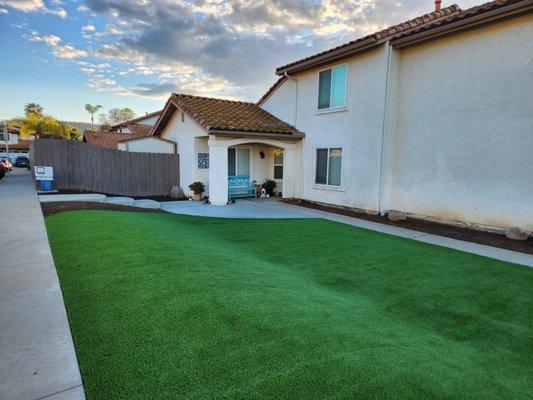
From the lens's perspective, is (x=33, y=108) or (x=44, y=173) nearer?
(x=44, y=173)

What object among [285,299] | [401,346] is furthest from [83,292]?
[401,346]

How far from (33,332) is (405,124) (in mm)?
11227

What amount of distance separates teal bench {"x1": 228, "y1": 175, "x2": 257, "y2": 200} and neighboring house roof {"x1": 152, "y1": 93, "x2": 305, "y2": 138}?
2.66m

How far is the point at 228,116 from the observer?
14.7 meters

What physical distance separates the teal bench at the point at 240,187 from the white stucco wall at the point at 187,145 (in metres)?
1.12

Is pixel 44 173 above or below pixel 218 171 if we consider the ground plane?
below

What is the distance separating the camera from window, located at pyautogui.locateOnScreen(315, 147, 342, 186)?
1322cm

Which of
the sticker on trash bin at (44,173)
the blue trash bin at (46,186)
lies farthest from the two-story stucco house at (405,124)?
the blue trash bin at (46,186)

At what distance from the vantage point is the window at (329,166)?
43.4 feet

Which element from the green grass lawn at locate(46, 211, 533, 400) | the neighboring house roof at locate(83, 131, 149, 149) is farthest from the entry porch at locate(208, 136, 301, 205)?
the neighboring house roof at locate(83, 131, 149, 149)

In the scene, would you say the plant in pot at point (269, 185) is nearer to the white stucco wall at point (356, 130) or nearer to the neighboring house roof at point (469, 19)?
the white stucco wall at point (356, 130)

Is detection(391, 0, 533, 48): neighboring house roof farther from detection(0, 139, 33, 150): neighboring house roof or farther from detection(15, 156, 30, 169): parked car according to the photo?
detection(0, 139, 33, 150): neighboring house roof

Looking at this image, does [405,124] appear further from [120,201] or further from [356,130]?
[120,201]

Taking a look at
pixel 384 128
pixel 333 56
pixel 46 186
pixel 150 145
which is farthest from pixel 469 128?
pixel 46 186
